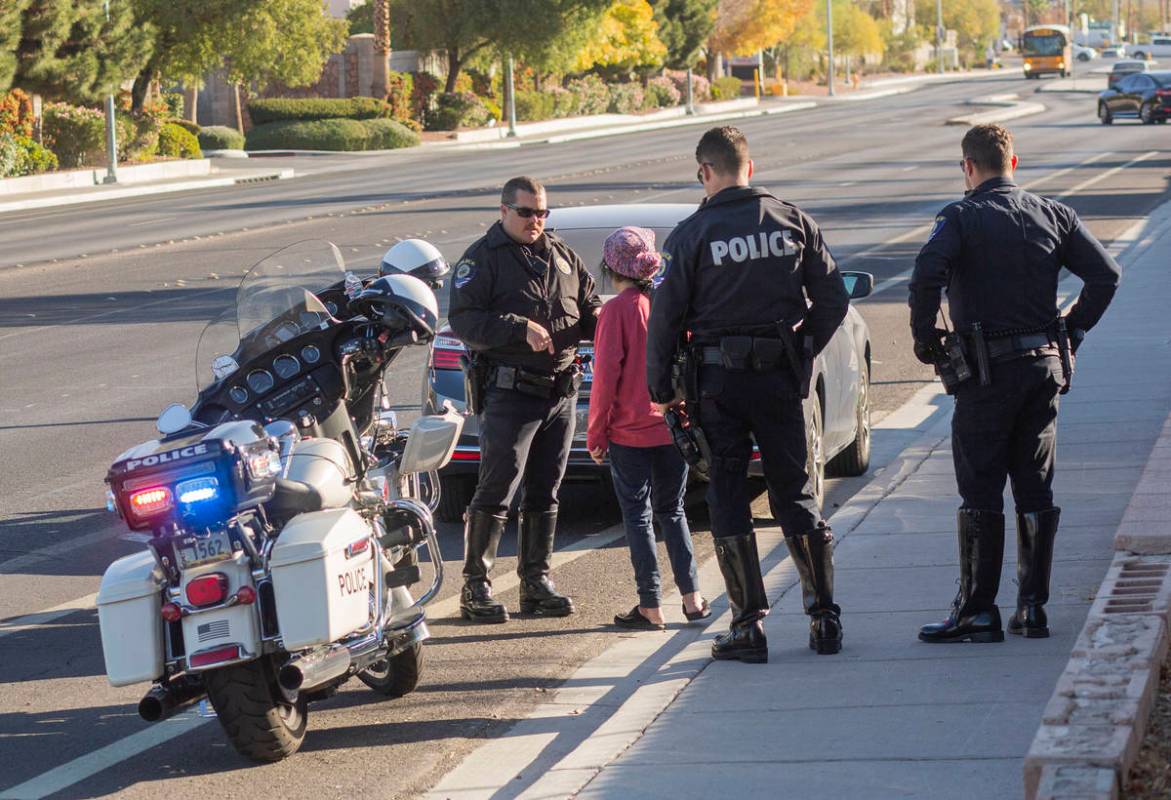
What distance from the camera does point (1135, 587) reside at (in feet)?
20.5

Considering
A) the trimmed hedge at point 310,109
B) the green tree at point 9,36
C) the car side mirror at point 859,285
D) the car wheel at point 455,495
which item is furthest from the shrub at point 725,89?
the car side mirror at point 859,285

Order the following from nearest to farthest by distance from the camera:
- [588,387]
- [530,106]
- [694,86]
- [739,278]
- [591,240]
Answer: [739,278], [588,387], [591,240], [530,106], [694,86]

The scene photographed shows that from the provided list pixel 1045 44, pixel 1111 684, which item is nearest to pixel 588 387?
pixel 1111 684

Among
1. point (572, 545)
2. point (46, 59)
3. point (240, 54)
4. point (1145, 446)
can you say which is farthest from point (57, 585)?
point (240, 54)

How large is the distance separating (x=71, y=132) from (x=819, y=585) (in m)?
44.9

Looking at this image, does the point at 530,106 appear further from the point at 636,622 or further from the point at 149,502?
the point at 149,502

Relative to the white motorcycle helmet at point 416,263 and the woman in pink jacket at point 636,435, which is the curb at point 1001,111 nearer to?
the woman in pink jacket at point 636,435

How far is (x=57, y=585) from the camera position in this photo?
8.49 m

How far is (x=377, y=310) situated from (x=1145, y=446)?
556 centimetres

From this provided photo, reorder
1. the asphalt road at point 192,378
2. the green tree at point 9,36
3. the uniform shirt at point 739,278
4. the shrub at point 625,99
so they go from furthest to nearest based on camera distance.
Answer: the shrub at point 625,99
the green tree at point 9,36
the uniform shirt at point 739,278
the asphalt road at point 192,378

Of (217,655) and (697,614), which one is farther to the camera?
(697,614)

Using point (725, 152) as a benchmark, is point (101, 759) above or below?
below

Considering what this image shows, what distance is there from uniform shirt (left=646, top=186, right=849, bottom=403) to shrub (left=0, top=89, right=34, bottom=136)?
40.8m

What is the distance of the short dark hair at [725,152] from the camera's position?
6.51m
